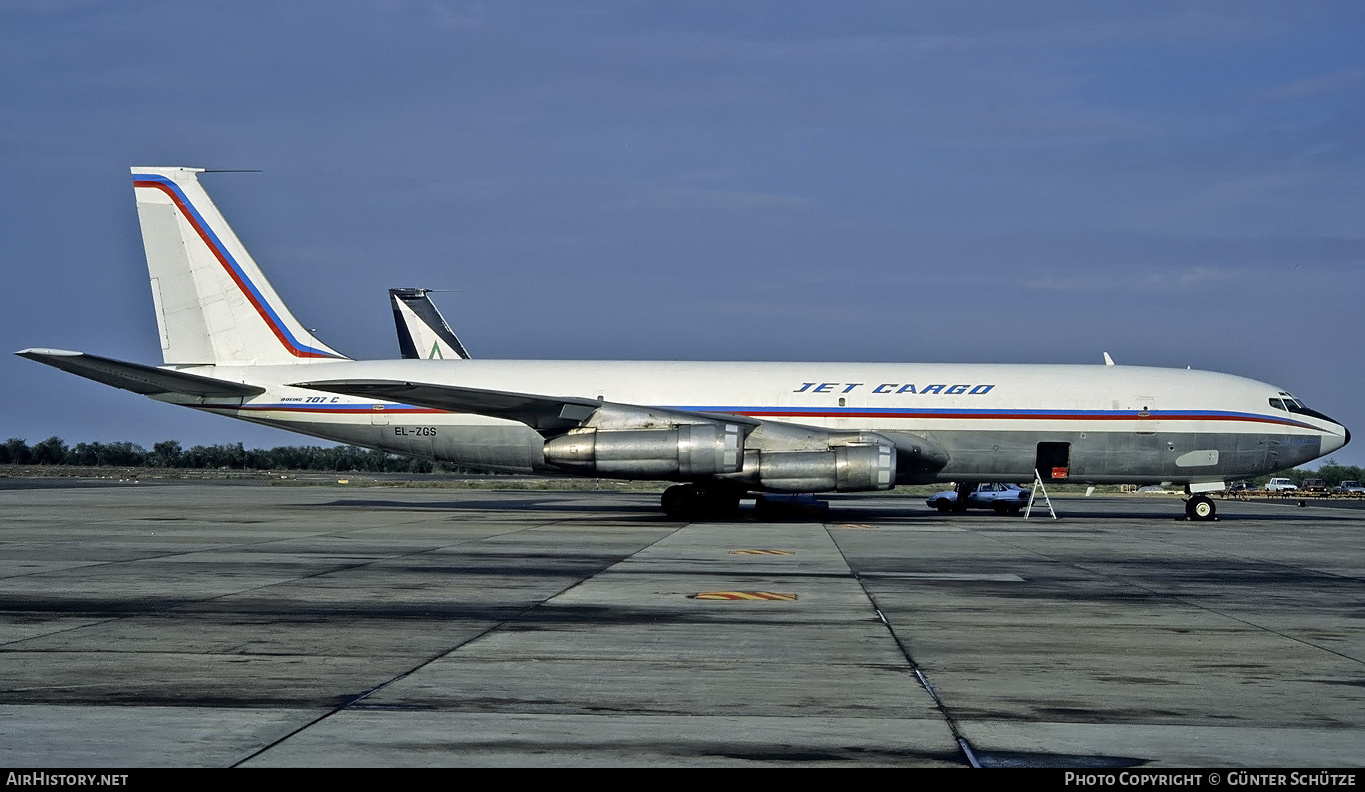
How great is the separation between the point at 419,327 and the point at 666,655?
43.8 meters

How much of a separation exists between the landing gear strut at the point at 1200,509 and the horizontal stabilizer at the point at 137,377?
2369 centimetres

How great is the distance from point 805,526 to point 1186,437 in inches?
396

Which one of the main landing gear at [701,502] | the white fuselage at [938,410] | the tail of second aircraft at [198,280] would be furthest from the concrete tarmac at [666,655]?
the tail of second aircraft at [198,280]

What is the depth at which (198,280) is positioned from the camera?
29875mm

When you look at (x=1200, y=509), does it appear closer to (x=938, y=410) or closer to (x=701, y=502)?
(x=938, y=410)

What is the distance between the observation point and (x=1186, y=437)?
1117 inches

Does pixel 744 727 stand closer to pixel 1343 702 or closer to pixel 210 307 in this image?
A: pixel 1343 702

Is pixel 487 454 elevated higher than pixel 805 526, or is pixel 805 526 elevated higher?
pixel 487 454

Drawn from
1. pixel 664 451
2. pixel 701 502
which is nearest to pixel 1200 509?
pixel 701 502

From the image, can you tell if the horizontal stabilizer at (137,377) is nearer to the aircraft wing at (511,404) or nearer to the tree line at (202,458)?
the aircraft wing at (511,404)

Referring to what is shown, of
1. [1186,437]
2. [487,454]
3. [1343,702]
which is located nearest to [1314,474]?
[1186,437]

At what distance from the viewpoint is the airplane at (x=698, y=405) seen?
26.8 metres

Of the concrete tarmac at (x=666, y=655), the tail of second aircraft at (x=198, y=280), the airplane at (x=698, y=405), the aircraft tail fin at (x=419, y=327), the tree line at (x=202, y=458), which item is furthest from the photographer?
the tree line at (x=202, y=458)
